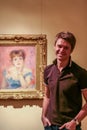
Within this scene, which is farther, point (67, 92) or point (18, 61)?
point (18, 61)

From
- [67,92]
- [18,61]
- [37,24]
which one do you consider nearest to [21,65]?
[18,61]

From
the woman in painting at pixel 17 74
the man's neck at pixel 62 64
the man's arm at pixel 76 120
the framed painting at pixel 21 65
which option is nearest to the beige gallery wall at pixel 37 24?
the framed painting at pixel 21 65

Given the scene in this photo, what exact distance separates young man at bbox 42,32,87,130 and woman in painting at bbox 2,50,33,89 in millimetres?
748

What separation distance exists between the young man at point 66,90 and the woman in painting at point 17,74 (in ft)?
2.45

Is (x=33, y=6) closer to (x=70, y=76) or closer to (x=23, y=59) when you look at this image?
(x=23, y=59)

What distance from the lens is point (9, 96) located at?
2.71 metres

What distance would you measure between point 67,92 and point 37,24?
1062 mm

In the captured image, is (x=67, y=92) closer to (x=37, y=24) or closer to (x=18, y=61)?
(x=18, y=61)

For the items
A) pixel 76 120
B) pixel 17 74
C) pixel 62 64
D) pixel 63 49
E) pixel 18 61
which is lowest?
pixel 76 120

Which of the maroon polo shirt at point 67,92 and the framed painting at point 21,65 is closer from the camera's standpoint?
the maroon polo shirt at point 67,92

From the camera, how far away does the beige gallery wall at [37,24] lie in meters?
2.73

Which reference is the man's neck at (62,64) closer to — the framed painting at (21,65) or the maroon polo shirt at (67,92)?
the maroon polo shirt at (67,92)

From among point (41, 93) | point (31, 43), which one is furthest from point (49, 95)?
point (31, 43)

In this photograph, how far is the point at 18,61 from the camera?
2.73m
